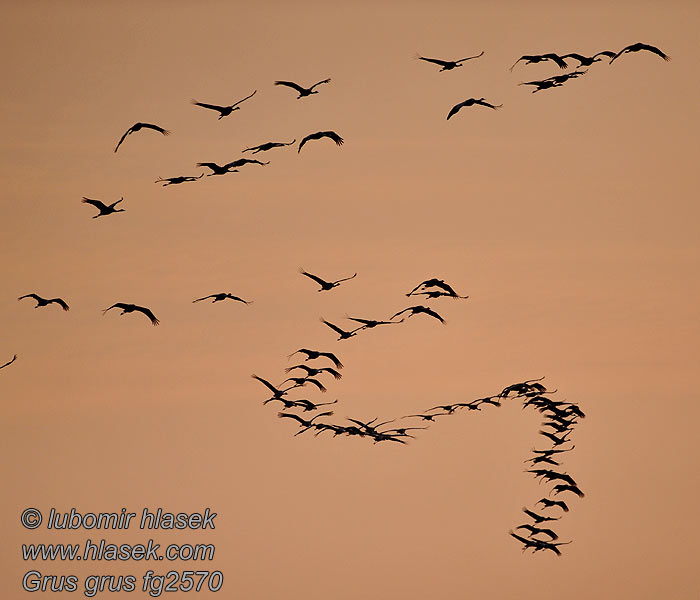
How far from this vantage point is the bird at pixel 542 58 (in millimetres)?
9859

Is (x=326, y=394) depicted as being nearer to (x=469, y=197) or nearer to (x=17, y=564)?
(x=469, y=197)

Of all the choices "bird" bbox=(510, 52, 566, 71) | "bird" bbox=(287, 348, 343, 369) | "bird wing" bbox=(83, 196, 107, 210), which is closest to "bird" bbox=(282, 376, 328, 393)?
"bird" bbox=(287, 348, 343, 369)

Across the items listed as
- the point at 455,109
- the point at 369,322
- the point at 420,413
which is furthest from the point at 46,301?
the point at 455,109

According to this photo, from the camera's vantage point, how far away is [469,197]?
10438mm

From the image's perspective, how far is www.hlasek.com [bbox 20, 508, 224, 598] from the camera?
33.2ft

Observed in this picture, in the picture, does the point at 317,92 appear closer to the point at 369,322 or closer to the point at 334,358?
the point at 369,322

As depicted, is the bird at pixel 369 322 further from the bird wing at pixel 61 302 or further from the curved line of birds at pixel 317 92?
the bird wing at pixel 61 302

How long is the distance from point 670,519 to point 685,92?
11.0 feet

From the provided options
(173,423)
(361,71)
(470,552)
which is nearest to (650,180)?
(361,71)

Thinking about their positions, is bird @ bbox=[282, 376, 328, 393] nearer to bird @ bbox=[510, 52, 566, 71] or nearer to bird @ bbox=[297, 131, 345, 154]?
bird @ bbox=[297, 131, 345, 154]

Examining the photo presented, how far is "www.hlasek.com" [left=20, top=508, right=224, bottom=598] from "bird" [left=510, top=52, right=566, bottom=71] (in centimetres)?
418

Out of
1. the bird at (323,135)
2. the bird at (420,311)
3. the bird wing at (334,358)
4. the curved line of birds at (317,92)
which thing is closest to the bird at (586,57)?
the curved line of birds at (317,92)

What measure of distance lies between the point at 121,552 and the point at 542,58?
4.92 metres

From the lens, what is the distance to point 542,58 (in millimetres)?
9898
